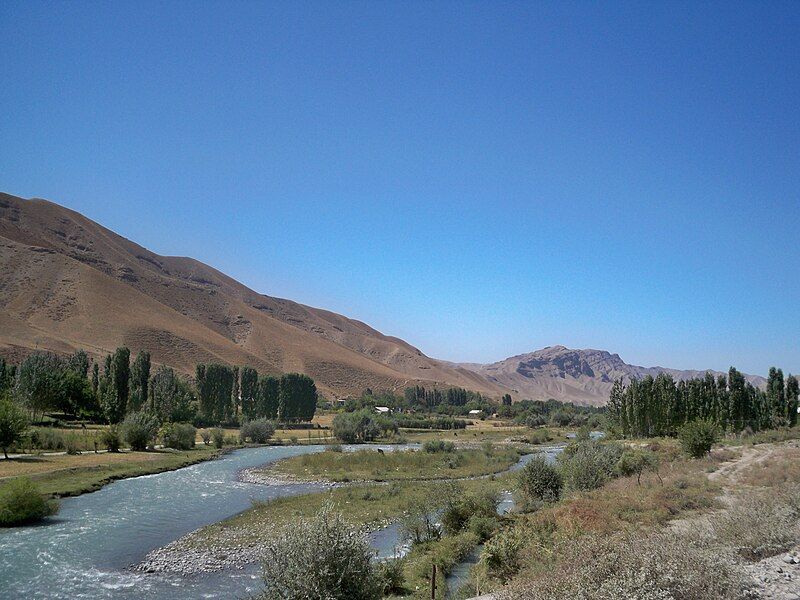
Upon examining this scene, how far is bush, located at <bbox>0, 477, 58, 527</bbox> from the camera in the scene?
2816 cm

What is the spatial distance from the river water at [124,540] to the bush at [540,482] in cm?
750

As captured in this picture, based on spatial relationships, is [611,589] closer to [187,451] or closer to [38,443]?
[38,443]

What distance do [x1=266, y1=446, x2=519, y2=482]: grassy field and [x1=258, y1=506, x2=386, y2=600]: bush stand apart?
119ft

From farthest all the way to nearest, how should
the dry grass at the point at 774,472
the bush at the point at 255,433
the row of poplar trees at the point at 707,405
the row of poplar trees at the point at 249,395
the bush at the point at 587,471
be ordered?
the row of poplar trees at the point at 249,395 < the bush at the point at 255,433 < the row of poplar trees at the point at 707,405 < the bush at the point at 587,471 < the dry grass at the point at 774,472

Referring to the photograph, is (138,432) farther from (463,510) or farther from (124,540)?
(463,510)

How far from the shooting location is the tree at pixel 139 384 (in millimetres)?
85312

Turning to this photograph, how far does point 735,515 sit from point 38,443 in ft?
193

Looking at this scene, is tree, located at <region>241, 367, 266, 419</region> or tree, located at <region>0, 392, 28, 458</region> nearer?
tree, located at <region>0, 392, 28, 458</region>

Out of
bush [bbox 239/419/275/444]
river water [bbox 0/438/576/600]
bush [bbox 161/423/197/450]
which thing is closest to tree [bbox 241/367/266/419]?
bush [bbox 239/419/275/444]

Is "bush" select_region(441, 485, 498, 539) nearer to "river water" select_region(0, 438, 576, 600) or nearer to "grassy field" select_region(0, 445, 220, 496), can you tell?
"river water" select_region(0, 438, 576, 600)

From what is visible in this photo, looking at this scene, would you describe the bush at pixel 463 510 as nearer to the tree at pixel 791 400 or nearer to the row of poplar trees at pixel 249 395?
the tree at pixel 791 400

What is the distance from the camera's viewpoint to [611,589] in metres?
8.74

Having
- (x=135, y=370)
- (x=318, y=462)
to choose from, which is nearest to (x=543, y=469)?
(x=318, y=462)

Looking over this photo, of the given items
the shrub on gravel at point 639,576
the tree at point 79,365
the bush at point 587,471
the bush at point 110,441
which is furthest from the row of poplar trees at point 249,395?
the shrub on gravel at point 639,576
